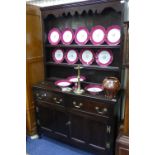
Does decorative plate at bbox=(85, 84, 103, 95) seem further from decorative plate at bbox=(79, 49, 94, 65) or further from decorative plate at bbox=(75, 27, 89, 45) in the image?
decorative plate at bbox=(75, 27, 89, 45)

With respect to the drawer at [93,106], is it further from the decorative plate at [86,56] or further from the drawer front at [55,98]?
the decorative plate at [86,56]

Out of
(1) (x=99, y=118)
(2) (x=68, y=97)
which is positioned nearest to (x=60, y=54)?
(2) (x=68, y=97)

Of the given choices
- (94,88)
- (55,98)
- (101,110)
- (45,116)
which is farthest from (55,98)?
(101,110)

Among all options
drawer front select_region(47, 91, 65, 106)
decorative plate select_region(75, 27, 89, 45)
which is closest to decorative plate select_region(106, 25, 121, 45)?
decorative plate select_region(75, 27, 89, 45)

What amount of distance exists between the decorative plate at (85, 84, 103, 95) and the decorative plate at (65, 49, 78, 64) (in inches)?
17.5

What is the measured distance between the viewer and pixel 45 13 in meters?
2.18

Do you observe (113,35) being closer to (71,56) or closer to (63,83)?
(71,56)

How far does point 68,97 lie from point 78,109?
0.18 metres

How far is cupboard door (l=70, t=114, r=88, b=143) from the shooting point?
1859mm

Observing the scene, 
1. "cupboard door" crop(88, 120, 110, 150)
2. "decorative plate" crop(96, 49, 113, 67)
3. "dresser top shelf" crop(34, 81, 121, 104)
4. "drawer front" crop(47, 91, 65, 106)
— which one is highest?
"decorative plate" crop(96, 49, 113, 67)

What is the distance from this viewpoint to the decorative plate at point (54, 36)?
2.26m

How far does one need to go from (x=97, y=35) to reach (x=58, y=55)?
0.68 meters

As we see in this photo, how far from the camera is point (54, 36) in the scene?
2.29 meters

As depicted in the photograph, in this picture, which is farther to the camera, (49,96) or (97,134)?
(49,96)
